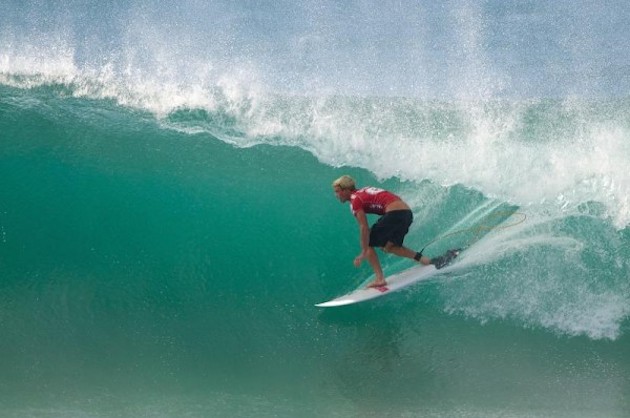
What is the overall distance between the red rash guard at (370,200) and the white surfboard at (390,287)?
61cm

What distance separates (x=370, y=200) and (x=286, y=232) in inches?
53.0

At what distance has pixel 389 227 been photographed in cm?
638

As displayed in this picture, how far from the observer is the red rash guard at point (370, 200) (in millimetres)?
6289

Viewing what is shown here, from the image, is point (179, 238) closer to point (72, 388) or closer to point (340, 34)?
point (72, 388)

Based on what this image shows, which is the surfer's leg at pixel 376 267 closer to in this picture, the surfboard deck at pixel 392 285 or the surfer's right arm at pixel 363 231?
the surfboard deck at pixel 392 285

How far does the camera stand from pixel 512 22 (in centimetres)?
1195

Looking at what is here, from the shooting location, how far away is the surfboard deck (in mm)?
6461

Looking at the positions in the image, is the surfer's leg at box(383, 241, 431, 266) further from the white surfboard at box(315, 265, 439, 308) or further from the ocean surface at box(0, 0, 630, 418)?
the ocean surface at box(0, 0, 630, 418)

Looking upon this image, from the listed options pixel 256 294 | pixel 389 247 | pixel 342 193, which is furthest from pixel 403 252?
pixel 256 294

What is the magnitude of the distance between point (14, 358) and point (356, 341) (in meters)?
2.54

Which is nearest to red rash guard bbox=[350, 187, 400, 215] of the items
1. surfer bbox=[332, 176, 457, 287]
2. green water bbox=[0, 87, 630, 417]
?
surfer bbox=[332, 176, 457, 287]

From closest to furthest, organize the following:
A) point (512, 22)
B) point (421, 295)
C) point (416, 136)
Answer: point (421, 295) → point (416, 136) → point (512, 22)

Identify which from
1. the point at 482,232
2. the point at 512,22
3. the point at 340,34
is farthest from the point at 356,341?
the point at 512,22

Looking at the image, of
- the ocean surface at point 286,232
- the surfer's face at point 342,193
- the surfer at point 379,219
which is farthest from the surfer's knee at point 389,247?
the surfer's face at point 342,193
